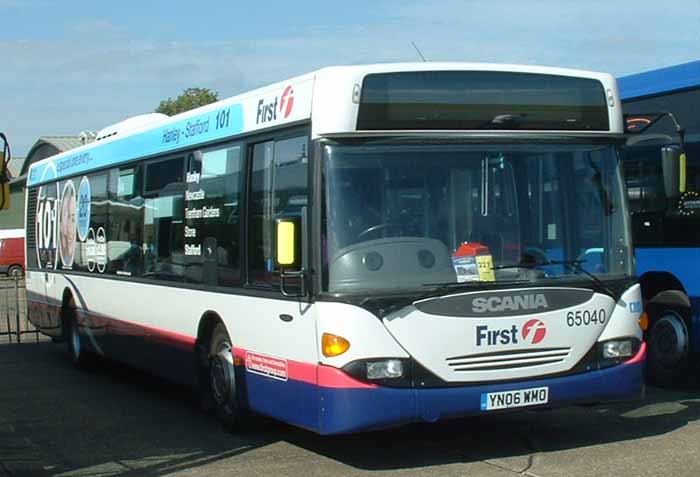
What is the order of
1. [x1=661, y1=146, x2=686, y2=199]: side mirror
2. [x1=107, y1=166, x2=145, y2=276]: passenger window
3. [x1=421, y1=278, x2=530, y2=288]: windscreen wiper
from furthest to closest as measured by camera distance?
[x1=107, y1=166, x2=145, y2=276]: passenger window → [x1=661, y1=146, x2=686, y2=199]: side mirror → [x1=421, y1=278, x2=530, y2=288]: windscreen wiper

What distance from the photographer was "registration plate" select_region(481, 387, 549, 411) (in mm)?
8078

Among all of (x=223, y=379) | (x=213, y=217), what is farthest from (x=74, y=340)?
(x=223, y=379)

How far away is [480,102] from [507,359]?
6.30 feet

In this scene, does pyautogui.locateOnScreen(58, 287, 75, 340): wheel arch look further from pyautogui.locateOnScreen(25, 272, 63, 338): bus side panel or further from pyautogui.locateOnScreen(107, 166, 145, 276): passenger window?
A: pyautogui.locateOnScreen(107, 166, 145, 276): passenger window

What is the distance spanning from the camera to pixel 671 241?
1191 cm

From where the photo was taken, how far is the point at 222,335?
1002 centimetres

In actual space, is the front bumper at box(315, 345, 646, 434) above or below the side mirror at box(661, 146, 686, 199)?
below

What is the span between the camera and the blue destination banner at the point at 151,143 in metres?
10.1

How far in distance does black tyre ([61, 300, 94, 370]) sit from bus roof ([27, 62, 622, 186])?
3.43 meters

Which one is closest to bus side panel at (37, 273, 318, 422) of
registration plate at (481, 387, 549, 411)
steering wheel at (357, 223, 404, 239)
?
steering wheel at (357, 223, 404, 239)

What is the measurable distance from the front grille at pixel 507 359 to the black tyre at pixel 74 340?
27.5 feet

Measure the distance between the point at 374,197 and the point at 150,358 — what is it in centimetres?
496

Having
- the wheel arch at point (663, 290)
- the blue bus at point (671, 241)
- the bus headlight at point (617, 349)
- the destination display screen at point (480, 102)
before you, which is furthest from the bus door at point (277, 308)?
the wheel arch at point (663, 290)

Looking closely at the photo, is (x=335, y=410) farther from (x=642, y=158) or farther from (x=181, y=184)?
(x=642, y=158)
